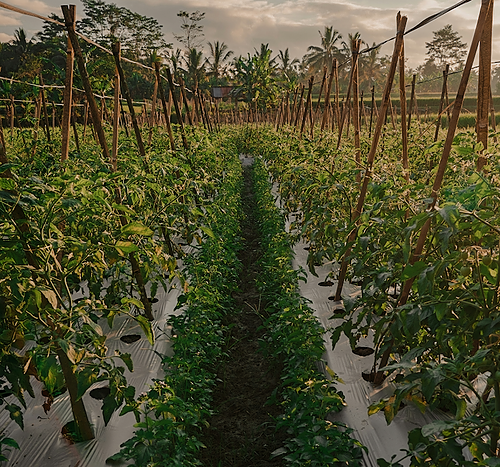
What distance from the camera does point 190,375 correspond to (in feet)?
8.58

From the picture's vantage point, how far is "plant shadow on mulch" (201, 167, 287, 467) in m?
2.61

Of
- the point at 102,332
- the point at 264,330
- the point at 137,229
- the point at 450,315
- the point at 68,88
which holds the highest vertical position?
the point at 68,88

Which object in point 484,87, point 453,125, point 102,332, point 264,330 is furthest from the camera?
point 264,330

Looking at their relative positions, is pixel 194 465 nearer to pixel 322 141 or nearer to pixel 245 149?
pixel 322 141

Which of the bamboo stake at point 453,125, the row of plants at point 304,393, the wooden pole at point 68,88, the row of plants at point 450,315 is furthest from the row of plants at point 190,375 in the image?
the bamboo stake at point 453,125

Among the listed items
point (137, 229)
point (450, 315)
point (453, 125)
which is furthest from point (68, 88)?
point (450, 315)

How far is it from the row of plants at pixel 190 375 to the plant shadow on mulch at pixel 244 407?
0.10m

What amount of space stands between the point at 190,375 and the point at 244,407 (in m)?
0.66

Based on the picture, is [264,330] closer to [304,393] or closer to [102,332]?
[304,393]

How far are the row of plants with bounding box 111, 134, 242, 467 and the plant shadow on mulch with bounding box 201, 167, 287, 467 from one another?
0.32 feet

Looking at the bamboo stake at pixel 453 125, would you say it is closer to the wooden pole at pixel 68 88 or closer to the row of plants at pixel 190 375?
the row of plants at pixel 190 375

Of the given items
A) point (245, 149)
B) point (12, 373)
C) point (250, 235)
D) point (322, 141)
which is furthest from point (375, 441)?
point (245, 149)

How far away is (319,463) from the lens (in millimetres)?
1929

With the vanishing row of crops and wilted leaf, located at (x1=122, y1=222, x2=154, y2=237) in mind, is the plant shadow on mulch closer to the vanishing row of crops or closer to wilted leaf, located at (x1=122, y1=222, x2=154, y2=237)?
the vanishing row of crops
